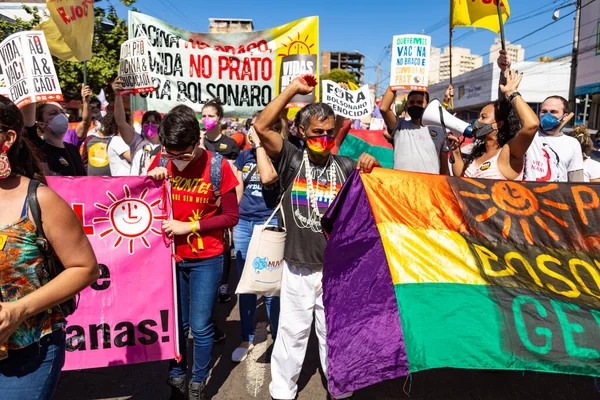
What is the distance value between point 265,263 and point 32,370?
4.87 ft

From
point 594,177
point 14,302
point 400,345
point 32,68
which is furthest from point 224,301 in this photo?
point 594,177

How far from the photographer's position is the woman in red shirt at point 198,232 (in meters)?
2.90

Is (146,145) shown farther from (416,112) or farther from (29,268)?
(29,268)

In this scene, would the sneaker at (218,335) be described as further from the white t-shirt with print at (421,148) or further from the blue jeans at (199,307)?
the white t-shirt with print at (421,148)

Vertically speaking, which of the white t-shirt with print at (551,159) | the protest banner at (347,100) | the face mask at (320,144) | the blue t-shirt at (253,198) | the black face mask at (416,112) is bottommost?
the blue t-shirt at (253,198)

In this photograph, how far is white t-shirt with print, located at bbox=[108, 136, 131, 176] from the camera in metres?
5.10

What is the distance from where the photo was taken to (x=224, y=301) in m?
4.92

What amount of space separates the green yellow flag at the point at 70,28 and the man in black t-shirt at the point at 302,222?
315 cm

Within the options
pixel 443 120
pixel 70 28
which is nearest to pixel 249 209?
pixel 443 120

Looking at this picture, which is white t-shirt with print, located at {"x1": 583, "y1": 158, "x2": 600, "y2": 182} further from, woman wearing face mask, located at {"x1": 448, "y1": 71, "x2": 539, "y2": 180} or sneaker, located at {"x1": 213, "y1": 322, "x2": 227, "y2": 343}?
sneaker, located at {"x1": 213, "y1": 322, "x2": 227, "y2": 343}

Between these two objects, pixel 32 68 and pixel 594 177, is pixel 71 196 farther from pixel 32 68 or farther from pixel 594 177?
pixel 594 177

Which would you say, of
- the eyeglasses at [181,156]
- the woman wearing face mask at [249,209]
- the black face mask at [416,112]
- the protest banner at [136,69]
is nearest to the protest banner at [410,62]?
the black face mask at [416,112]

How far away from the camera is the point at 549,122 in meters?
4.01

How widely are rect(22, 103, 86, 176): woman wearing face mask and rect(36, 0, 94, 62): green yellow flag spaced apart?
1.03 meters
